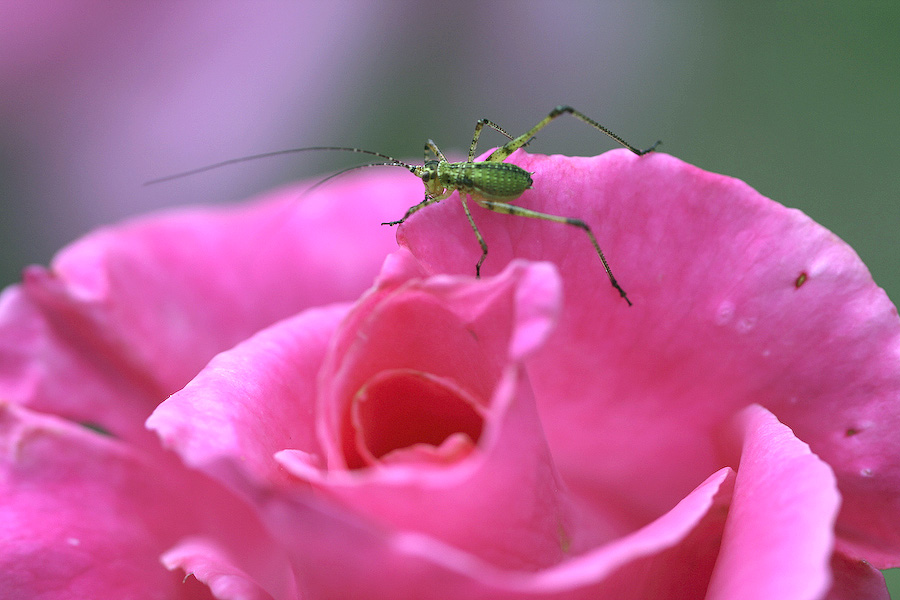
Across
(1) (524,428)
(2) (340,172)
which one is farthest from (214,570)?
(2) (340,172)

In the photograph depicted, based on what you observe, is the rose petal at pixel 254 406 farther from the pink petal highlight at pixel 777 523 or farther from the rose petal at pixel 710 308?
the pink petal highlight at pixel 777 523

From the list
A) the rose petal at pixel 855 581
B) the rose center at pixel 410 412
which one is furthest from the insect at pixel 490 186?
the rose petal at pixel 855 581

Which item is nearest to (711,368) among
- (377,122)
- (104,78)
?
(377,122)

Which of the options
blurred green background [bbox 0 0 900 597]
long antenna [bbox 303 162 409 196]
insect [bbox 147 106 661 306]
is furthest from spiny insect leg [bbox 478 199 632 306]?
blurred green background [bbox 0 0 900 597]

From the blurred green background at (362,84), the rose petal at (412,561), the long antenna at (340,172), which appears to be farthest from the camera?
the blurred green background at (362,84)

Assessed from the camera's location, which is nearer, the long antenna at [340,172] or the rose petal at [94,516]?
the rose petal at [94,516]

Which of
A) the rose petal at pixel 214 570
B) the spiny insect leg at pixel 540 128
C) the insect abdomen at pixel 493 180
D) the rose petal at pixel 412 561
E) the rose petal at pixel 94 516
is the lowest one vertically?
the rose petal at pixel 94 516

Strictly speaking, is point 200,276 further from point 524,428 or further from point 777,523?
point 777,523

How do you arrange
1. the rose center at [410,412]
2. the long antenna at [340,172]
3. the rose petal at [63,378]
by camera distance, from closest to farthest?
the rose center at [410,412] → the rose petal at [63,378] → the long antenna at [340,172]
